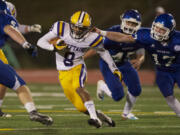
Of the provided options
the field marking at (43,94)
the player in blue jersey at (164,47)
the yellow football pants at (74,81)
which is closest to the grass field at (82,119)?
the field marking at (43,94)

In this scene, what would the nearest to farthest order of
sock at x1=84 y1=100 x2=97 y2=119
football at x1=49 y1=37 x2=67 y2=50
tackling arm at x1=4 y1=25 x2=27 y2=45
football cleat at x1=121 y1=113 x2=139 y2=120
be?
tackling arm at x1=4 y1=25 x2=27 y2=45 < sock at x1=84 y1=100 x2=97 y2=119 < football at x1=49 y1=37 x2=67 y2=50 < football cleat at x1=121 y1=113 x2=139 y2=120

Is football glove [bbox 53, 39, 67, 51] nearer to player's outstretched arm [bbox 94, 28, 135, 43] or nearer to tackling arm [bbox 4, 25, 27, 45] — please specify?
tackling arm [bbox 4, 25, 27, 45]

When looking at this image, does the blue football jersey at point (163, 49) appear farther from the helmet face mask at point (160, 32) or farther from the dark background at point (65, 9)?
the dark background at point (65, 9)

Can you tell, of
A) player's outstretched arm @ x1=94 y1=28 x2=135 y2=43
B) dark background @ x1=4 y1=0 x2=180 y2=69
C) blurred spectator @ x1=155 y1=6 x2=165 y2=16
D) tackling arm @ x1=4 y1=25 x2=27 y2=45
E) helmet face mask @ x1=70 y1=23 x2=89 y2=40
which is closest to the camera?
tackling arm @ x1=4 y1=25 x2=27 y2=45

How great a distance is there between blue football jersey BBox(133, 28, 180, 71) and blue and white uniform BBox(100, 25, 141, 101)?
58 centimetres

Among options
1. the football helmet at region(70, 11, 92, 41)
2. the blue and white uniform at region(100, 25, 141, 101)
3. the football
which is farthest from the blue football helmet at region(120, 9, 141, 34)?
the football

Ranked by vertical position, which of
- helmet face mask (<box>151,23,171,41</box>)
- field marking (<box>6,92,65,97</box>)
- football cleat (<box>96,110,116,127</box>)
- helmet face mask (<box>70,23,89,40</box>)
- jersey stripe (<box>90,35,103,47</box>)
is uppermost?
helmet face mask (<box>70,23,89,40</box>)

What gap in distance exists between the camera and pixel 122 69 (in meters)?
7.29

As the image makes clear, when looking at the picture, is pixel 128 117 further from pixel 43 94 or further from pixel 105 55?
pixel 43 94

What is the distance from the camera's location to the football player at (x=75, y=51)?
6195 millimetres

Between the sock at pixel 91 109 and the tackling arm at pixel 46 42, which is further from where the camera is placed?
the tackling arm at pixel 46 42

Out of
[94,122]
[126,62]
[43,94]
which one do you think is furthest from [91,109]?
[43,94]

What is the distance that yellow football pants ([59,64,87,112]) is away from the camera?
6230 millimetres

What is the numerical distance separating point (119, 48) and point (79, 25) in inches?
45.7
